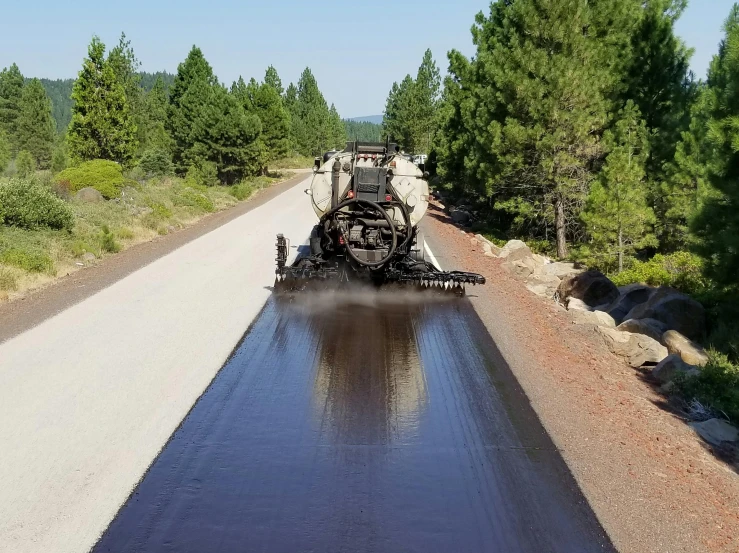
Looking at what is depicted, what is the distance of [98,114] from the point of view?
33469mm

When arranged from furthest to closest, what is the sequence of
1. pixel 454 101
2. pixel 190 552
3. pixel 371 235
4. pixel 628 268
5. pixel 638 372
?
pixel 454 101
pixel 628 268
pixel 371 235
pixel 638 372
pixel 190 552

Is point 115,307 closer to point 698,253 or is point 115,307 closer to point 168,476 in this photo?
point 168,476

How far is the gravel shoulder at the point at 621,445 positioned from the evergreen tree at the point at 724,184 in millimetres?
2510

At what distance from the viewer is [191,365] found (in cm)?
954

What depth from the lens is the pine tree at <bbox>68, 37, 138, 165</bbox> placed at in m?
32.9

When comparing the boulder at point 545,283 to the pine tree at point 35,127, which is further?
the pine tree at point 35,127

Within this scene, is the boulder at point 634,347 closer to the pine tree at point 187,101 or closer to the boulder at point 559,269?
the boulder at point 559,269

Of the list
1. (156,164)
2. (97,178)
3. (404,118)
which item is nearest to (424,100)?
(404,118)

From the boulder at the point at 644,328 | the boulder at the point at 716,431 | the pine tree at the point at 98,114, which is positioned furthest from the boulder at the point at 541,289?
the pine tree at the point at 98,114

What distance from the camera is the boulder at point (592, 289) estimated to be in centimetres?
1650

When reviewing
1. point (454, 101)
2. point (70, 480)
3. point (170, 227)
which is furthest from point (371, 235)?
point (454, 101)

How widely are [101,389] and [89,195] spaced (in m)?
20.4

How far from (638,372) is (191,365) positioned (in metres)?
6.87

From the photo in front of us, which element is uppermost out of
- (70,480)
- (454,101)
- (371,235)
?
(454,101)
